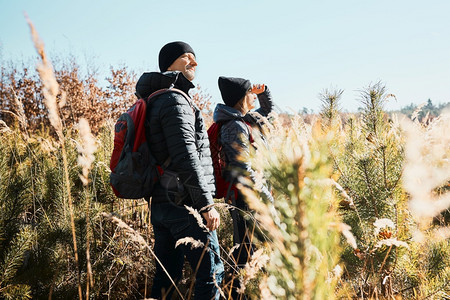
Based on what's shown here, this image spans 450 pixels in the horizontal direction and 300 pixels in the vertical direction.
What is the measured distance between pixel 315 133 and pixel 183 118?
1.49 metres

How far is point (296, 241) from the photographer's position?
2.17 feet

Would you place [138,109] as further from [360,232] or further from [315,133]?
[315,133]

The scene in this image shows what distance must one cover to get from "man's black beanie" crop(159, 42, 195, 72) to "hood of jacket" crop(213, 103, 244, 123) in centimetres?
53

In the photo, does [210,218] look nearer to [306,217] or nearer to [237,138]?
[237,138]

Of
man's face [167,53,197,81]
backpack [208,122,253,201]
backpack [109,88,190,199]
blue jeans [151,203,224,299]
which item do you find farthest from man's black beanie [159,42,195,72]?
blue jeans [151,203,224,299]

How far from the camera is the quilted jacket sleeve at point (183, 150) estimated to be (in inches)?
81.6

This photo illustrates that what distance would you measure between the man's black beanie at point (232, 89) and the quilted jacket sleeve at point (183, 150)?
0.98 metres

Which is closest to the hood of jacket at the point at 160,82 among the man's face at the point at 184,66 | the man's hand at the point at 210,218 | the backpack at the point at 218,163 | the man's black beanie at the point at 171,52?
the man's face at the point at 184,66

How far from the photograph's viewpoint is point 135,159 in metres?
2.10

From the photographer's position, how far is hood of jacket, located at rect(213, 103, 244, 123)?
9.16 ft

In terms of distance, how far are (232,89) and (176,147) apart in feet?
3.81

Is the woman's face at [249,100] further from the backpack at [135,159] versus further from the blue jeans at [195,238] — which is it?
the blue jeans at [195,238]

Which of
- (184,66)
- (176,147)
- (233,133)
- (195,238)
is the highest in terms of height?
(184,66)

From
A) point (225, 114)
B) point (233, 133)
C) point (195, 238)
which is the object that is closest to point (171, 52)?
point (225, 114)
